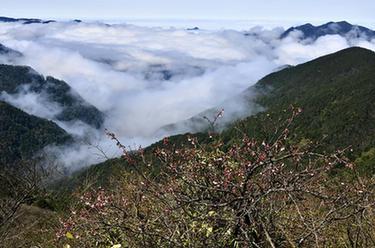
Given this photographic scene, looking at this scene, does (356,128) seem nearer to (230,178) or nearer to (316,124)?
(316,124)

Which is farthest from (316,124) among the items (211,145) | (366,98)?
(211,145)

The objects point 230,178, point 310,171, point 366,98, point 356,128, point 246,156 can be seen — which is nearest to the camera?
point 310,171

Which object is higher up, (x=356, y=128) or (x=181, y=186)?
(x=181, y=186)

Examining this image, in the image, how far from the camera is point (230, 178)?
6.64 meters

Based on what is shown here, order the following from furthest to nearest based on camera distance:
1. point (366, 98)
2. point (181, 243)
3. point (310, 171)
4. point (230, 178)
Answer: point (366, 98)
point (230, 178)
point (310, 171)
point (181, 243)

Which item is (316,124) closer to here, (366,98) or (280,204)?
(366,98)

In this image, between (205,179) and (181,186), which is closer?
(205,179)

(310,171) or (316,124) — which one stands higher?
(310,171)

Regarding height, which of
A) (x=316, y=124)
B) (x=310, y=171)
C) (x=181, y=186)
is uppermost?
(x=310, y=171)

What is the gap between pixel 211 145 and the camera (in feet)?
27.3

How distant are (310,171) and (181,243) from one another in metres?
1.82

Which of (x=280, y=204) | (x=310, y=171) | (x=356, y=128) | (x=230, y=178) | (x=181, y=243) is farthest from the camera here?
(x=356, y=128)

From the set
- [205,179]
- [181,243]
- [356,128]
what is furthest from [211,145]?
Result: [356,128]

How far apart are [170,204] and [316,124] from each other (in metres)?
194
